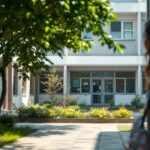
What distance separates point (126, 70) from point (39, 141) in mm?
28782

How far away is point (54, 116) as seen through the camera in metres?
28.7

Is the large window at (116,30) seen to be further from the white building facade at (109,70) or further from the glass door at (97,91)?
the glass door at (97,91)

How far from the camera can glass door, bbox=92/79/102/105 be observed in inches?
1793

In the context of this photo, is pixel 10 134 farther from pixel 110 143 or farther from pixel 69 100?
pixel 69 100

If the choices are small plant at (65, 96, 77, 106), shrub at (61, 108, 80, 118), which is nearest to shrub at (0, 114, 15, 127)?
shrub at (61, 108, 80, 118)

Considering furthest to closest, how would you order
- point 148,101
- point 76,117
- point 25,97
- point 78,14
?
1. point 25,97
2. point 76,117
3. point 78,14
4. point 148,101

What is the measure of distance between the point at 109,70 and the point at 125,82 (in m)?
1.69

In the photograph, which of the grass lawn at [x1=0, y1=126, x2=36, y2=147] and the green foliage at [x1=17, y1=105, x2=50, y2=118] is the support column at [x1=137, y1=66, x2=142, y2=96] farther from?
the grass lawn at [x1=0, y1=126, x2=36, y2=147]

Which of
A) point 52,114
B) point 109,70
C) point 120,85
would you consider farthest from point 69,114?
point 120,85

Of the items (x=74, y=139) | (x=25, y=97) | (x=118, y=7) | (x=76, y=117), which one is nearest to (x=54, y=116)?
(x=76, y=117)

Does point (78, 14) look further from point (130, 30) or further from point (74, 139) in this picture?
point (130, 30)

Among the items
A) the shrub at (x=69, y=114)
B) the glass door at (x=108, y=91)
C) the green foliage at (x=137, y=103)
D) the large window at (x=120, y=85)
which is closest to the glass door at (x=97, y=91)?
the glass door at (x=108, y=91)

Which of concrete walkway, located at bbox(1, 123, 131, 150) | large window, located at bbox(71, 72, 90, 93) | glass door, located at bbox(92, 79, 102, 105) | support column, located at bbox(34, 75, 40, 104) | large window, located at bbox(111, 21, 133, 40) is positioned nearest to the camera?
concrete walkway, located at bbox(1, 123, 131, 150)

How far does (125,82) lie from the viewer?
45375 millimetres
